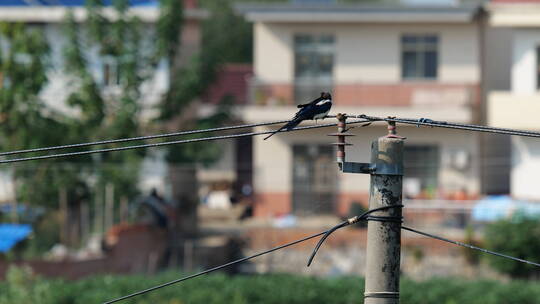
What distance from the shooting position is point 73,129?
2633 centimetres

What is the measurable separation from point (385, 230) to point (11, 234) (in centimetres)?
1720

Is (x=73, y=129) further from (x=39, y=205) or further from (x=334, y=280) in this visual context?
(x=334, y=280)

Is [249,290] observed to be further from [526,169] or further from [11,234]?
[526,169]

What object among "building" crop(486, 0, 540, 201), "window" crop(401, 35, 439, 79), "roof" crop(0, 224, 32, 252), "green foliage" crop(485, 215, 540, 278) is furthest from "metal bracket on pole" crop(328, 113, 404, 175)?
"window" crop(401, 35, 439, 79)

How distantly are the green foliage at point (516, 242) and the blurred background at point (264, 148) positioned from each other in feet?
0.13

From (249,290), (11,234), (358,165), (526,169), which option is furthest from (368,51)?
(358,165)

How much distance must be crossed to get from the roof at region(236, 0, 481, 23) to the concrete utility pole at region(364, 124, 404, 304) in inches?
819

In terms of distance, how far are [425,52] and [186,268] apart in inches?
344

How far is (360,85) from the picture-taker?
28.3 metres

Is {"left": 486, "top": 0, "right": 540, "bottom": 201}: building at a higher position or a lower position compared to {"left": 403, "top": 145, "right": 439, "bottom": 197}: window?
higher

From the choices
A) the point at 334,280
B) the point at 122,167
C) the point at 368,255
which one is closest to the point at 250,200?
the point at 122,167

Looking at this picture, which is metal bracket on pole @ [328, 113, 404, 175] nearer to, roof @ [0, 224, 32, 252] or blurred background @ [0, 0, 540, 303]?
blurred background @ [0, 0, 540, 303]

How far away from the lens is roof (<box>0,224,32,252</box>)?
23.6 m

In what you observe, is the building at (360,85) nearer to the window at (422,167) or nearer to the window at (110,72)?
the window at (422,167)
